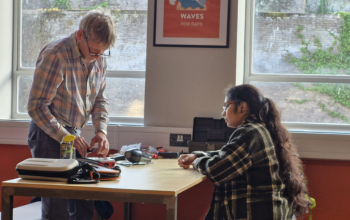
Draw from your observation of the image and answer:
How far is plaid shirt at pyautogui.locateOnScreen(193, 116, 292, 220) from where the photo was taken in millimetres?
2094

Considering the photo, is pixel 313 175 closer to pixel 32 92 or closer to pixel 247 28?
pixel 247 28

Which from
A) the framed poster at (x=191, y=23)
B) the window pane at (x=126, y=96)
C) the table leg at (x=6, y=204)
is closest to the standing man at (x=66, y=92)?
the table leg at (x=6, y=204)

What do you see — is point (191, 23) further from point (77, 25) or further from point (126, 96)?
point (77, 25)

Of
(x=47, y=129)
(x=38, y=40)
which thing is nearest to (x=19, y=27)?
(x=38, y=40)

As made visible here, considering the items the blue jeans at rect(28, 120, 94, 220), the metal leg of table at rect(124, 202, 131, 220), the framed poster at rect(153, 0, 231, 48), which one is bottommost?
the metal leg of table at rect(124, 202, 131, 220)

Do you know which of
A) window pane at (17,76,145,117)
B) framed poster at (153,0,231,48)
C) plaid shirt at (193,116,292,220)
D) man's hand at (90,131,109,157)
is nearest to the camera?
plaid shirt at (193,116,292,220)

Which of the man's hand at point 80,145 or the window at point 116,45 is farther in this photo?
the window at point 116,45

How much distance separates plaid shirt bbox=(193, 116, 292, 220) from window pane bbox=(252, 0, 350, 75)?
1.48m

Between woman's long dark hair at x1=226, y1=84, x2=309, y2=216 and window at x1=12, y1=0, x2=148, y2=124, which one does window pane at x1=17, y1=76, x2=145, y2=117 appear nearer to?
window at x1=12, y1=0, x2=148, y2=124

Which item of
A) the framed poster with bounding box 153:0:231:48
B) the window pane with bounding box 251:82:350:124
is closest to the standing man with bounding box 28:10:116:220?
the framed poster with bounding box 153:0:231:48

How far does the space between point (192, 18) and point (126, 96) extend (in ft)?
2.83

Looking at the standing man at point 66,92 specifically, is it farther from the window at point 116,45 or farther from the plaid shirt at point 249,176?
the window at point 116,45

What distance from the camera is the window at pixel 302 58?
3434 mm

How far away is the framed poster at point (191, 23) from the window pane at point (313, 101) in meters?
0.66
